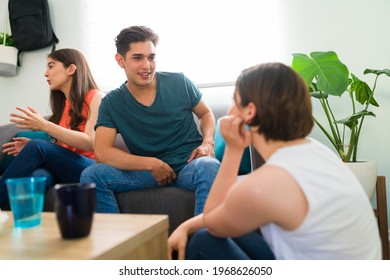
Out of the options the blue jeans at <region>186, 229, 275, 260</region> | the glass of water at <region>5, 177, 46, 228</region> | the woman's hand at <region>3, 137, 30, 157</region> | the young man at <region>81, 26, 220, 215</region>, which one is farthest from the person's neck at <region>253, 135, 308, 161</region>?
the woman's hand at <region>3, 137, 30, 157</region>

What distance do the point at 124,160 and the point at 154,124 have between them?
228 mm

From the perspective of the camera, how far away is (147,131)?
65.7 inches

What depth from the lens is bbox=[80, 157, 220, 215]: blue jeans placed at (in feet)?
4.62

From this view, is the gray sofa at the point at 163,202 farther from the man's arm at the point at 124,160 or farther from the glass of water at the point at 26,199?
the glass of water at the point at 26,199

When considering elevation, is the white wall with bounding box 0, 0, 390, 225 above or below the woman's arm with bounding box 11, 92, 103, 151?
above

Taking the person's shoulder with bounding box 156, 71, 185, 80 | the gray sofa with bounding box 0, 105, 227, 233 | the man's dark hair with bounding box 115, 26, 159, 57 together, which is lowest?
the gray sofa with bounding box 0, 105, 227, 233

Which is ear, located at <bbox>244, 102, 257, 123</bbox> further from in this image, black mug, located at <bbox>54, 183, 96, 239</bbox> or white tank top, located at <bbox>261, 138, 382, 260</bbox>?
black mug, located at <bbox>54, 183, 96, 239</bbox>

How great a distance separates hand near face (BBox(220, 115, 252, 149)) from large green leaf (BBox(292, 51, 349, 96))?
3.26 ft

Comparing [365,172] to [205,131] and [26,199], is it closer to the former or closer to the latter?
[205,131]

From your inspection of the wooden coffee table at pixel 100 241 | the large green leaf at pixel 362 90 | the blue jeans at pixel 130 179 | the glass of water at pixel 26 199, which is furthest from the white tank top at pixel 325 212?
the large green leaf at pixel 362 90

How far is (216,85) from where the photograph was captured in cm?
237

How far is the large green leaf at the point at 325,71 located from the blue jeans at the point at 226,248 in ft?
3.27

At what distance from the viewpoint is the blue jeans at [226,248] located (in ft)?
2.72

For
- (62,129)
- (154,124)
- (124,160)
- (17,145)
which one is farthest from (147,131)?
(17,145)
